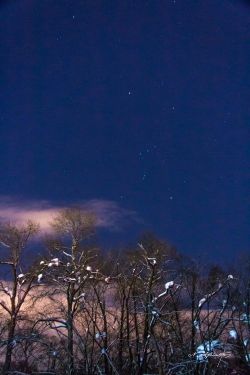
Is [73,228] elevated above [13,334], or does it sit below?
above

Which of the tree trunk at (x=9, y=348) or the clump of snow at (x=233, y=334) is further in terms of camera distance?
the clump of snow at (x=233, y=334)

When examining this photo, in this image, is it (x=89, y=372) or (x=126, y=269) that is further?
(x=126, y=269)

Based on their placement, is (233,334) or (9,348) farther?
(233,334)

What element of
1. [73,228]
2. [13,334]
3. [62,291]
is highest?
[73,228]

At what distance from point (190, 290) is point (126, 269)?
195 inches

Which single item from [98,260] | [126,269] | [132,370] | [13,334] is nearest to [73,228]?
[98,260]

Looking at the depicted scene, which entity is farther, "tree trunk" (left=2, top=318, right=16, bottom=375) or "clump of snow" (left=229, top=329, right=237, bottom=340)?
"clump of snow" (left=229, top=329, right=237, bottom=340)

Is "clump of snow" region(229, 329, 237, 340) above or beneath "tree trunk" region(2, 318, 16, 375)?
above

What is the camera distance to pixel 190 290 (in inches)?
1220

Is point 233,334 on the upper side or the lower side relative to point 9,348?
upper

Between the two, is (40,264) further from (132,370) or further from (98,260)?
(132,370)

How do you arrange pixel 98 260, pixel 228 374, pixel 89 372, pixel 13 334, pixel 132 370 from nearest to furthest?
pixel 89 372 < pixel 132 370 < pixel 13 334 < pixel 98 260 < pixel 228 374

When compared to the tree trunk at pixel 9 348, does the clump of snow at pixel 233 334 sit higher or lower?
higher

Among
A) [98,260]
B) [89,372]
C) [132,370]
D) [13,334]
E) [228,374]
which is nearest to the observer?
[89,372]
